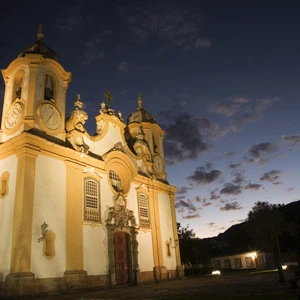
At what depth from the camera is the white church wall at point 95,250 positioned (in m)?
17.5

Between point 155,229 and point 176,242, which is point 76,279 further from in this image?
point 176,242

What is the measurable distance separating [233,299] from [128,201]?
14.7 metres

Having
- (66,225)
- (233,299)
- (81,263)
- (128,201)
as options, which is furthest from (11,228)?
(233,299)

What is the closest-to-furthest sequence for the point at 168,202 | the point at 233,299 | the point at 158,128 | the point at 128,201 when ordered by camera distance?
1. the point at 233,299
2. the point at 128,201
3. the point at 168,202
4. the point at 158,128

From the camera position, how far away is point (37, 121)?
17.2 metres

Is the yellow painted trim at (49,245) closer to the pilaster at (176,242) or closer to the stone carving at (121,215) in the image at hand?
the stone carving at (121,215)

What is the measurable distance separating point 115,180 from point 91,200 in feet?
10.9

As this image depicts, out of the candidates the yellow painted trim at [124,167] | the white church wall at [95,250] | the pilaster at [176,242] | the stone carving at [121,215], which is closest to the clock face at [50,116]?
the yellow painted trim at [124,167]

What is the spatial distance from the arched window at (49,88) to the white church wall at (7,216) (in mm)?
4627

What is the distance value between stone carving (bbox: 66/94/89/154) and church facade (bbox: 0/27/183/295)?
6 cm

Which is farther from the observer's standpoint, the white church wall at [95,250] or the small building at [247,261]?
the small building at [247,261]

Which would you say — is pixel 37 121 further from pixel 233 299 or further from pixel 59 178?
pixel 233 299

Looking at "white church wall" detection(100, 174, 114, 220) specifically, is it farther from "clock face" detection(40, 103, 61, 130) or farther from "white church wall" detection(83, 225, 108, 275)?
"clock face" detection(40, 103, 61, 130)

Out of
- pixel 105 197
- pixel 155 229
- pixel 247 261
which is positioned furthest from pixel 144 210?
pixel 247 261
